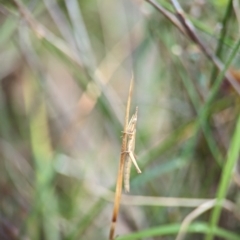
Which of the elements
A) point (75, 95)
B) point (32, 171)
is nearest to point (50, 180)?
point (32, 171)

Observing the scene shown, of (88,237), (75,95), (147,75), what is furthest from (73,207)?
(75,95)

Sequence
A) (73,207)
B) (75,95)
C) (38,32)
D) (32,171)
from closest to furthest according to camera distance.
Result: (38,32)
(73,207)
(32,171)
(75,95)

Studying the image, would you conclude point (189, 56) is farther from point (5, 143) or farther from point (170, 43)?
point (5, 143)

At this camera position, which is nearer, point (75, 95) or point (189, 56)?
point (189, 56)

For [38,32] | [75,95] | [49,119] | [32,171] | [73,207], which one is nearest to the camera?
[38,32]

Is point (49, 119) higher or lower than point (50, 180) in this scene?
higher

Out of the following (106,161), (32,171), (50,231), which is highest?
(106,161)
